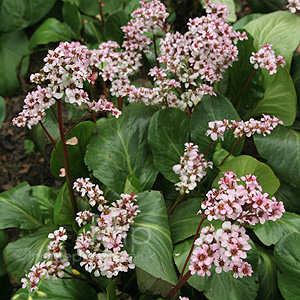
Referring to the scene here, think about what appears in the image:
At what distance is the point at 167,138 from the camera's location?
156 cm

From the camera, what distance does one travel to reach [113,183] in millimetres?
1562

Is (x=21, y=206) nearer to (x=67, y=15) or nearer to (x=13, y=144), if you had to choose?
(x=13, y=144)

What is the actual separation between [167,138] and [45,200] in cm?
69

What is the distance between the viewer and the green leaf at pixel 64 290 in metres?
1.36

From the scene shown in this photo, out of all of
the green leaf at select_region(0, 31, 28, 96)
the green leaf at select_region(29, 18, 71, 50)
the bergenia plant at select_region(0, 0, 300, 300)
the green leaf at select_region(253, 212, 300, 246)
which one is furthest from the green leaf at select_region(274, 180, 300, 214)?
the green leaf at select_region(0, 31, 28, 96)

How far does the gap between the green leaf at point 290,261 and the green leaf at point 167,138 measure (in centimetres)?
50

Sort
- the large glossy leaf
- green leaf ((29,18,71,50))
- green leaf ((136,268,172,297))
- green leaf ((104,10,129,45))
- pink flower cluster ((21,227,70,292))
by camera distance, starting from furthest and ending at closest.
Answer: green leaf ((29,18,71,50)) → green leaf ((104,10,129,45)) → green leaf ((136,268,172,297)) → the large glossy leaf → pink flower cluster ((21,227,70,292))

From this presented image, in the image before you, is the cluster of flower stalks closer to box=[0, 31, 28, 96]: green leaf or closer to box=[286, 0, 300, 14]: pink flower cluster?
box=[286, 0, 300, 14]: pink flower cluster

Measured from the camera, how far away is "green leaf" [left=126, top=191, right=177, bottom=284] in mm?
1227

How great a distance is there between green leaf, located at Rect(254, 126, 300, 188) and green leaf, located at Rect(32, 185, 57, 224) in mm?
1022

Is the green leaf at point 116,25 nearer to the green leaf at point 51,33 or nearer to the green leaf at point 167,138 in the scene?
the green leaf at point 51,33

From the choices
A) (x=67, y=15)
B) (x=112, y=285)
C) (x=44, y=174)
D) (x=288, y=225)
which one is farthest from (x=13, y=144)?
(x=288, y=225)

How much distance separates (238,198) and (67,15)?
2.01 meters

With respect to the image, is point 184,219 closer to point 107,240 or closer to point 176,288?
point 176,288
